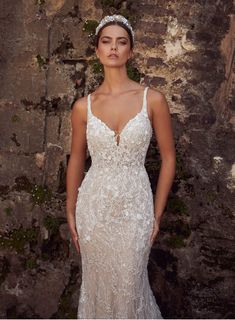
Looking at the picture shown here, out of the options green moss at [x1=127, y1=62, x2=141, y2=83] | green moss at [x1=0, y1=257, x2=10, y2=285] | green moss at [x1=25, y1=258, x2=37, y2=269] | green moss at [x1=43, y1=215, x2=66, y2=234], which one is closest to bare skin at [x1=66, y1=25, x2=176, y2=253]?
green moss at [x1=127, y1=62, x2=141, y2=83]

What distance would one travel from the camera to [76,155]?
12.7ft

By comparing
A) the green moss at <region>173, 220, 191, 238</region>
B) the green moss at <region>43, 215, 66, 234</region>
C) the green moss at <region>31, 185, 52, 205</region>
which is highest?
the green moss at <region>31, 185, 52, 205</region>

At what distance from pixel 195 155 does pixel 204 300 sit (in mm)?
1144

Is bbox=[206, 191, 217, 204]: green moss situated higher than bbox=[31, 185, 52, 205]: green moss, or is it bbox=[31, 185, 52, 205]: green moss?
bbox=[206, 191, 217, 204]: green moss

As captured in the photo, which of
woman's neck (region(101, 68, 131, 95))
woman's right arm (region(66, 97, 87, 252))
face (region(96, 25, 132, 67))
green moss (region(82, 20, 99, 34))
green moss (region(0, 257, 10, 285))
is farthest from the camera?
green moss (region(0, 257, 10, 285))

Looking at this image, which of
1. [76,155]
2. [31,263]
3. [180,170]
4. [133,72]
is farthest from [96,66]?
[31,263]

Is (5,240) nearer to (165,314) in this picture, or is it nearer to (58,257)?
(58,257)

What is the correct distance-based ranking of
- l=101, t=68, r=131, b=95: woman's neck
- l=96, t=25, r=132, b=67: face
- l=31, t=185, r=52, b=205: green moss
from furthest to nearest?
l=31, t=185, r=52, b=205: green moss → l=101, t=68, r=131, b=95: woman's neck → l=96, t=25, r=132, b=67: face

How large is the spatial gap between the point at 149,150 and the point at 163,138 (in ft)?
2.59

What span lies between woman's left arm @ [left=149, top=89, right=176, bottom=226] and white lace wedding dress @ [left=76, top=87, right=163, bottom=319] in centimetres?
7

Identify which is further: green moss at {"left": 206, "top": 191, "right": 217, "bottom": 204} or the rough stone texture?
green moss at {"left": 206, "top": 191, "right": 217, "bottom": 204}

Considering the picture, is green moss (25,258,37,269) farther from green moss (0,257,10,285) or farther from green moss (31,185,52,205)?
green moss (31,185,52,205)

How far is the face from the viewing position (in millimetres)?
3514

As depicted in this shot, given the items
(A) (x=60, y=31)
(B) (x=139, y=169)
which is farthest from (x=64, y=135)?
(B) (x=139, y=169)
